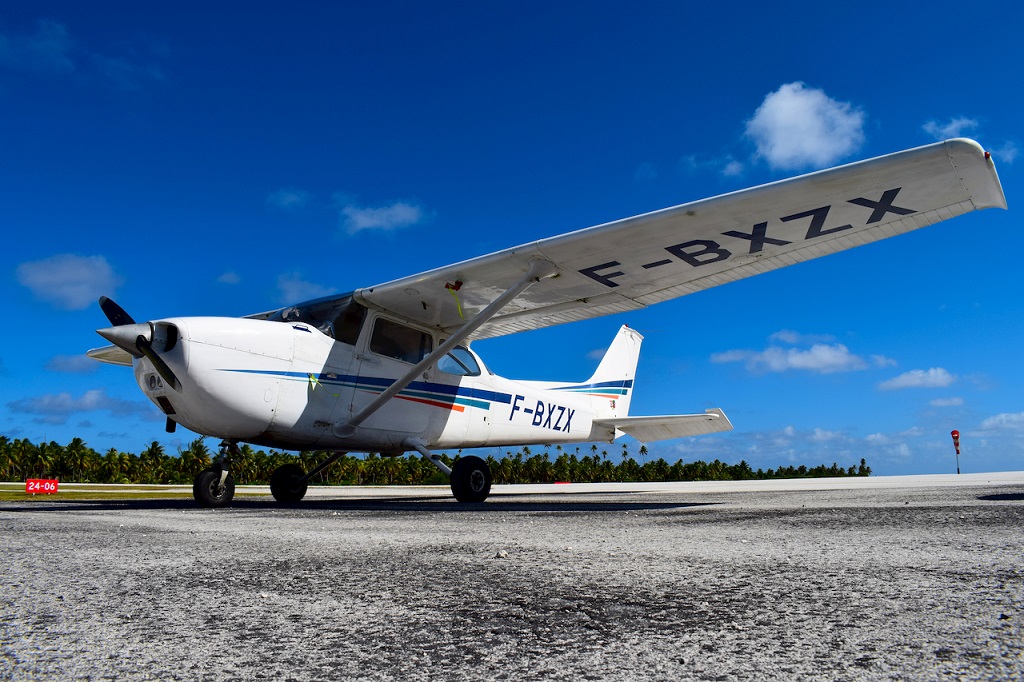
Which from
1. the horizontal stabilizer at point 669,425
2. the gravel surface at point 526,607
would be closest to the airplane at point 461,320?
the horizontal stabilizer at point 669,425

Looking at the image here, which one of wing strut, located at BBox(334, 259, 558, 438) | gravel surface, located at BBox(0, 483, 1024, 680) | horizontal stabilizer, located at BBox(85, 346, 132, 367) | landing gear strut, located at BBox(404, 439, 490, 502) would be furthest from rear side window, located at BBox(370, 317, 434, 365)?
gravel surface, located at BBox(0, 483, 1024, 680)

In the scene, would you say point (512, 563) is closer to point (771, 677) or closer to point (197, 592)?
point (197, 592)

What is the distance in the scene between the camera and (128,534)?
3871 mm

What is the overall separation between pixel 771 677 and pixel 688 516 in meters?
3.69

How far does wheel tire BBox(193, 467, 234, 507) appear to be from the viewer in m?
7.06

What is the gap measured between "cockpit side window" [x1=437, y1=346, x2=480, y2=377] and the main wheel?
1382 millimetres

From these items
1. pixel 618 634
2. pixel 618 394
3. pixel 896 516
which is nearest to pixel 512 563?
pixel 618 634

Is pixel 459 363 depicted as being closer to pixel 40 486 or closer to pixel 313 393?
pixel 313 393

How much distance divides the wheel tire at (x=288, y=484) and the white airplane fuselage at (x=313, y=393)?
1.47 meters

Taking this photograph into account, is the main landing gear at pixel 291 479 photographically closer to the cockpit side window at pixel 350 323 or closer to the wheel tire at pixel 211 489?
the wheel tire at pixel 211 489

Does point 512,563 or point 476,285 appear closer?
point 512,563

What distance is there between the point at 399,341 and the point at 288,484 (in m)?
2.65

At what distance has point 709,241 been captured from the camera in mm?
7062

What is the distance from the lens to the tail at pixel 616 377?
12.6 metres
